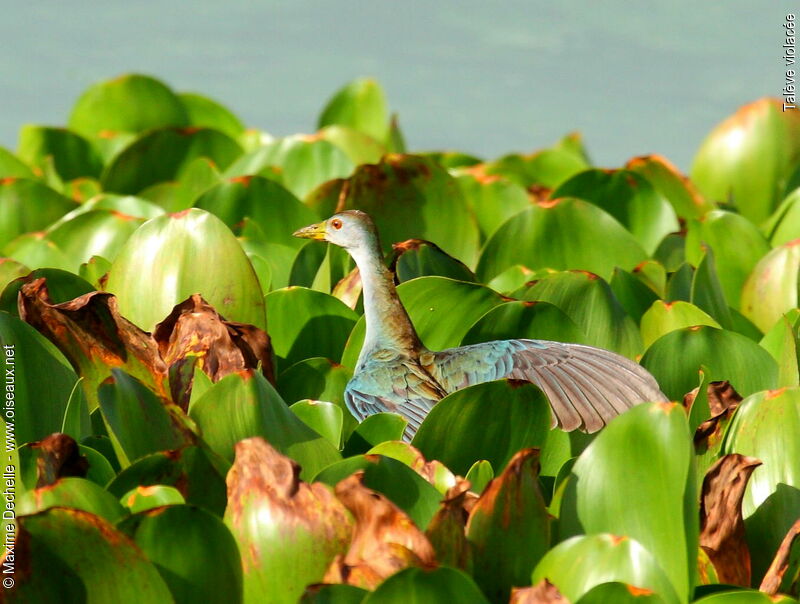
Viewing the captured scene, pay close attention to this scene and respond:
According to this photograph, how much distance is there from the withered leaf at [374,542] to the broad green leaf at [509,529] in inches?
4.7

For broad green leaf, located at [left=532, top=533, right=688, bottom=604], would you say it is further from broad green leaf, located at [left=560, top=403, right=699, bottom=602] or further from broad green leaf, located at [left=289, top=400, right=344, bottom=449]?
broad green leaf, located at [left=289, top=400, right=344, bottom=449]

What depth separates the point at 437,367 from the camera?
11.4ft

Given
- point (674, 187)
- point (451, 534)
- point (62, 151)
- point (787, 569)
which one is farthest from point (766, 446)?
point (62, 151)

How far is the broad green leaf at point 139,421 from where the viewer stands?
2.14 m

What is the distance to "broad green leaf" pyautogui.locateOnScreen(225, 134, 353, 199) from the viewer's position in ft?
15.4

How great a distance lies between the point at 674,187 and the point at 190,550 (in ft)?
10.7

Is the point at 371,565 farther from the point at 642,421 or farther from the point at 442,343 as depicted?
the point at 442,343

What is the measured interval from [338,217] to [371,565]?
199 cm

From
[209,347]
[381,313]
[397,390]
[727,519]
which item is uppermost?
[209,347]

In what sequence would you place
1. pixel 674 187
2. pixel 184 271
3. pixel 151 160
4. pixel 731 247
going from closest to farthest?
pixel 184 271 < pixel 731 247 < pixel 674 187 < pixel 151 160

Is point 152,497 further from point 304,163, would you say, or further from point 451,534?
point 304,163

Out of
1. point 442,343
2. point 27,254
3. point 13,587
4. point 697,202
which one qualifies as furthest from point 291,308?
point 697,202

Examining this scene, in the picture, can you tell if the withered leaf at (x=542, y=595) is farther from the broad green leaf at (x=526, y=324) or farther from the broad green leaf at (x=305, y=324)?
the broad green leaf at (x=305, y=324)

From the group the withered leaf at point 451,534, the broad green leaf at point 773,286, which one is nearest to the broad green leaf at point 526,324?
the broad green leaf at point 773,286
